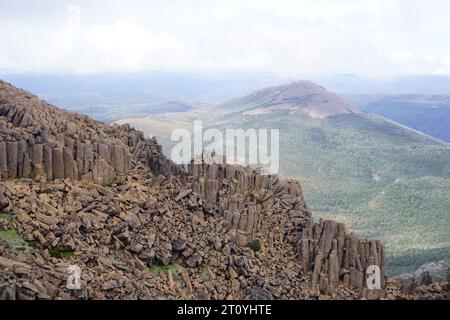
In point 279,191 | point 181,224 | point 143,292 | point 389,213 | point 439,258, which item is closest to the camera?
point 143,292

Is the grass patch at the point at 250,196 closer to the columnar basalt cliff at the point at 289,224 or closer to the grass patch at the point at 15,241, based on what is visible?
the columnar basalt cliff at the point at 289,224

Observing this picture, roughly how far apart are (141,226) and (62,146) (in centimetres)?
977

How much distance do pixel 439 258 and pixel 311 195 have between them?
243 feet

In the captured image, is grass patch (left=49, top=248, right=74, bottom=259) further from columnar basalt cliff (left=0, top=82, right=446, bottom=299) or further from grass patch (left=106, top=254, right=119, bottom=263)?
grass patch (left=106, top=254, right=119, bottom=263)

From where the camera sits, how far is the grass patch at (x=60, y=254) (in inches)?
1523

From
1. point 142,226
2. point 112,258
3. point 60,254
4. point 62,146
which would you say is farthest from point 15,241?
point 62,146

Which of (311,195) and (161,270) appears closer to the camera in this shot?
(161,270)

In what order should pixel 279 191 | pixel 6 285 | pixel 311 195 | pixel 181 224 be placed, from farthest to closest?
1. pixel 311 195
2. pixel 279 191
3. pixel 181 224
4. pixel 6 285

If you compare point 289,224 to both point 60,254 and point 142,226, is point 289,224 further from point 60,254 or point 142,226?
point 60,254

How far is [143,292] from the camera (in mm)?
38188

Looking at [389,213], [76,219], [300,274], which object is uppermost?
[76,219]

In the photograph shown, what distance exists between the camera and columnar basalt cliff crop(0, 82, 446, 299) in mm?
38750
